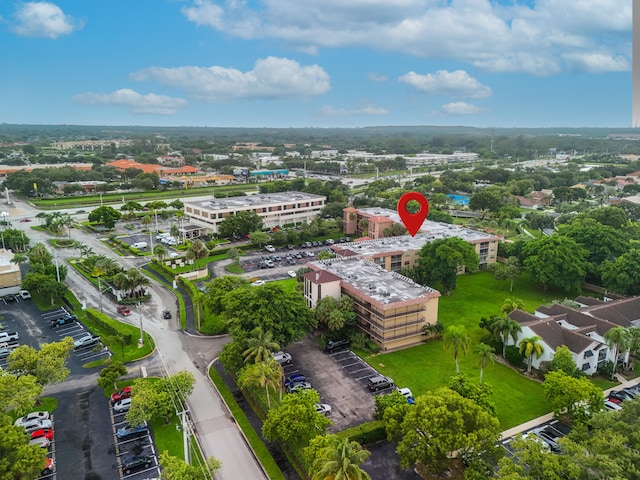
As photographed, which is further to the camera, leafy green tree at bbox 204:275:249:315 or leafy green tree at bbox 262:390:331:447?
leafy green tree at bbox 204:275:249:315

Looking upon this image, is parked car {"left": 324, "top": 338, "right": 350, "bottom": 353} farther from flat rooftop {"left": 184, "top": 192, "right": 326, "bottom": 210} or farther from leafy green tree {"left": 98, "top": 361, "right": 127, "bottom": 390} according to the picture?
flat rooftop {"left": 184, "top": 192, "right": 326, "bottom": 210}

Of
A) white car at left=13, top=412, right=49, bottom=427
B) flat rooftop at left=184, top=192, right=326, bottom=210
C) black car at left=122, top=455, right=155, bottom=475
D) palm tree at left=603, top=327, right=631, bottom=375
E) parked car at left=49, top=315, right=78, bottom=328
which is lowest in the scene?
black car at left=122, top=455, right=155, bottom=475

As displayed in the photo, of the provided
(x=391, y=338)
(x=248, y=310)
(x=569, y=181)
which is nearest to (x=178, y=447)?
(x=248, y=310)

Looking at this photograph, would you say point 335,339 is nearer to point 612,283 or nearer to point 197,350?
point 197,350

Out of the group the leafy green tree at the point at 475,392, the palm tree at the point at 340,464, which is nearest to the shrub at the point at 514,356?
the leafy green tree at the point at 475,392

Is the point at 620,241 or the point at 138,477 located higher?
the point at 620,241

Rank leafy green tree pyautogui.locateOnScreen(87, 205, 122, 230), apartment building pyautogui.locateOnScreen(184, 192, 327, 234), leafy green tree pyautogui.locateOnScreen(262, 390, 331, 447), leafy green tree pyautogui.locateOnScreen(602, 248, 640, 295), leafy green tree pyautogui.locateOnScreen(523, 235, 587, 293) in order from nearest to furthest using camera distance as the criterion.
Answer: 1. leafy green tree pyautogui.locateOnScreen(262, 390, 331, 447)
2. leafy green tree pyautogui.locateOnScreen(602, 248, 640, 295)
3. leafy green tree pyautogui.locateOnScreen(523, 235, 587, 293)
4. apartment building pyautogui.locateOnScreen(184, 192, 327, 234)
5. leafy green tree pyautogui.locateOnScreen(87, 205, 122, 230)

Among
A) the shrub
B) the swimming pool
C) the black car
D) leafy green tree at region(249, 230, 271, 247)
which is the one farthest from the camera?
the swimming pool

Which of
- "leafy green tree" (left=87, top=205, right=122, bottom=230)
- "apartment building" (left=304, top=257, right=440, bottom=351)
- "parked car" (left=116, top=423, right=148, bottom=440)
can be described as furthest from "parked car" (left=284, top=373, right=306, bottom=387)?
"leafy green tree" (left=87, top=205, right=122, bottom=230)
